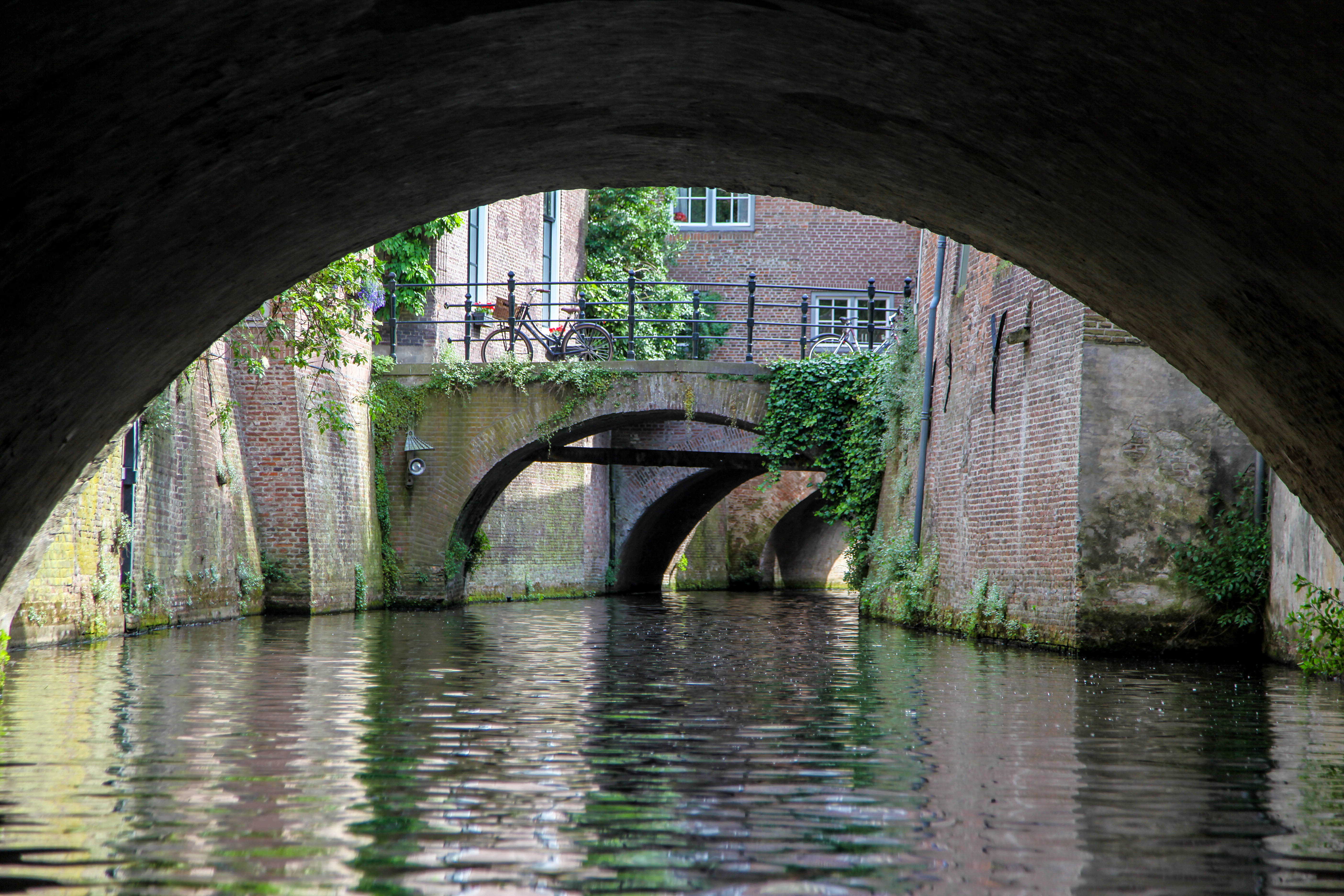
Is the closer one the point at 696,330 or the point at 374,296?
the point at 696,330

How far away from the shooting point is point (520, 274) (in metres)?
23.7

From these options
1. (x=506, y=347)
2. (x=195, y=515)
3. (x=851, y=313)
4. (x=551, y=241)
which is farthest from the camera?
(x=851, y=313)

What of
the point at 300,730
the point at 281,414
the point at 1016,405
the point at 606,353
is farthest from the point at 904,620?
the point at 300,730

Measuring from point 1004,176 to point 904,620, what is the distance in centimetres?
1103

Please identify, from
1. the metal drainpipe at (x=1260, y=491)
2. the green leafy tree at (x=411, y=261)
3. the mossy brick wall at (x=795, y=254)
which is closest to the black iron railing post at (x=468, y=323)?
the green leafy tree at (x=411, y=261)

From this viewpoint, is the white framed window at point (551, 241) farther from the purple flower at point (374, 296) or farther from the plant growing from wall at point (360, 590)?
the plant growing from wall at point (360, 590)

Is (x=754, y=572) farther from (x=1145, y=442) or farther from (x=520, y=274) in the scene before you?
(x=1145, y=442)

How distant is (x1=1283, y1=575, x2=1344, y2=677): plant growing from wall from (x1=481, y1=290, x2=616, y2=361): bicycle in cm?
1062

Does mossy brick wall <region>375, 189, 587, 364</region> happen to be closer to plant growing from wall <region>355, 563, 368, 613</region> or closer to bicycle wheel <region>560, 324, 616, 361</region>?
bicycle wheel <region>560, 324, 616, 361</region>

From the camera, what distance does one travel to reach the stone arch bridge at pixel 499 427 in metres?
17.7

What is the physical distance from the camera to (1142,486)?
36.6 ft

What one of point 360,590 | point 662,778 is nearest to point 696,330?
point 360,590

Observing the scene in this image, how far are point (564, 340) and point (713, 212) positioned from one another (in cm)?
1216

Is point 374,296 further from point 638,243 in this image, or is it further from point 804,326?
point 638,243
